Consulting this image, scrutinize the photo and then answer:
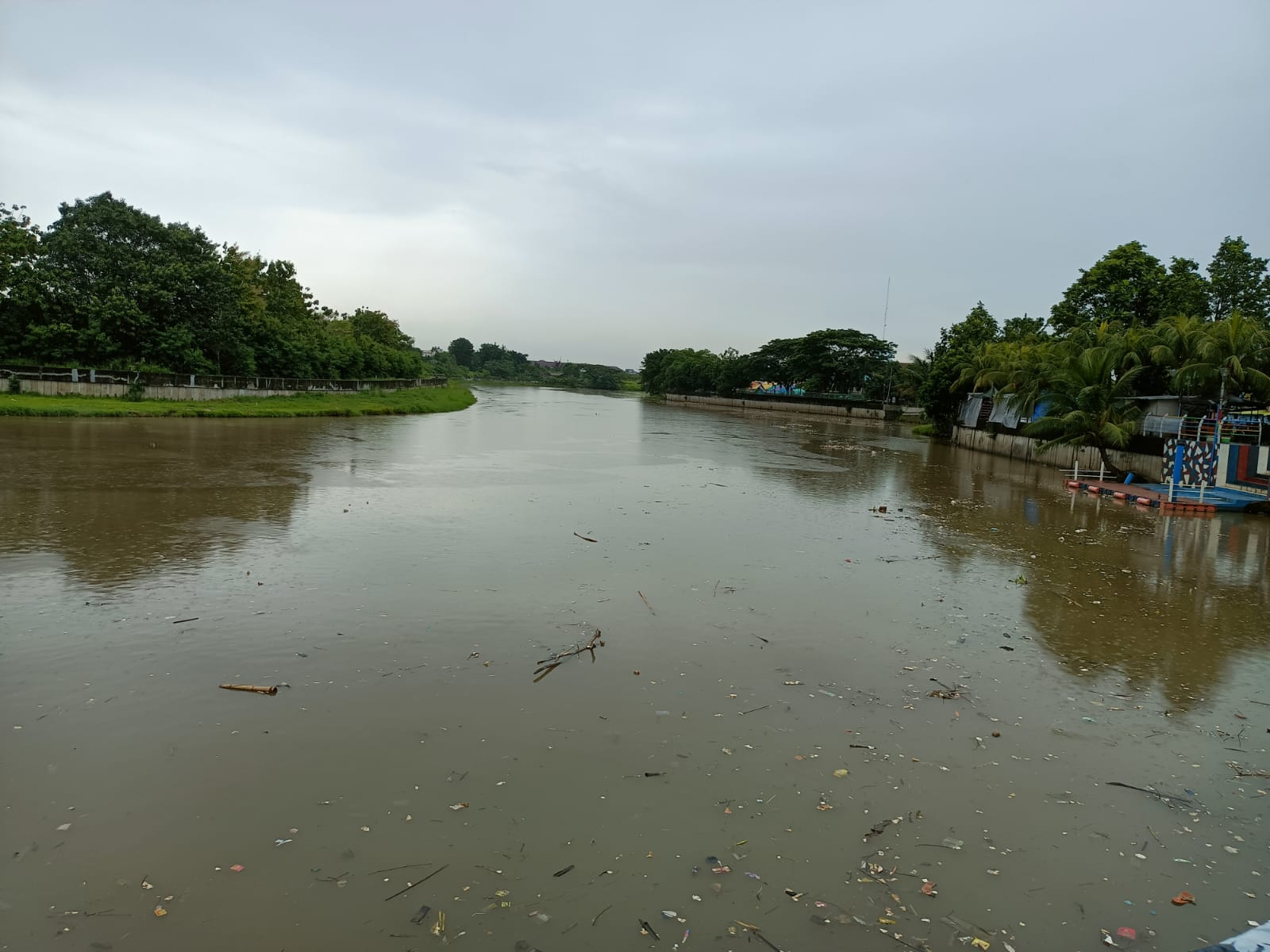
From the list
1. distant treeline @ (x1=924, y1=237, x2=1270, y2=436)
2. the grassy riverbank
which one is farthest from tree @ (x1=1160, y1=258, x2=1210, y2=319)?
the grassy riverbank

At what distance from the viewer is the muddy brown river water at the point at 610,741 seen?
3.38m

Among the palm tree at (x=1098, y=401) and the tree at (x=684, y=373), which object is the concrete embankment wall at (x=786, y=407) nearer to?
the tree at (x=684, y=373)

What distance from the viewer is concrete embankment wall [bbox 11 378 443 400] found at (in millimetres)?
30641

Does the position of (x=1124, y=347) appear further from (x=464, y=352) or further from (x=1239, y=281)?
(x=464, y=352)

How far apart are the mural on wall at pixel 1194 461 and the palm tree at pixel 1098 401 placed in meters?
3.57

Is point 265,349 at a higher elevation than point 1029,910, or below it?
higher

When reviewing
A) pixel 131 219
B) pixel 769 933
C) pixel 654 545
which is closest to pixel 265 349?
pixel 131 219

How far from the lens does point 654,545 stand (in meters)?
10.8

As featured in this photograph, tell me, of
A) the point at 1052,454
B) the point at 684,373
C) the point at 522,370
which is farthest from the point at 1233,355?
the point at 522,370

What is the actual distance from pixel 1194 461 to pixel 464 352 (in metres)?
169

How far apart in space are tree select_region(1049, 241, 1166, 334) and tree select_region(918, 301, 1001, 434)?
5.28 metres

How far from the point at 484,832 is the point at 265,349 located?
1704 inches

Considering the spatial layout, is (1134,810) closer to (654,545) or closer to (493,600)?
(493,600)

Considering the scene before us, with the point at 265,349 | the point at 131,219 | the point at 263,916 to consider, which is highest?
the point at 131,219
